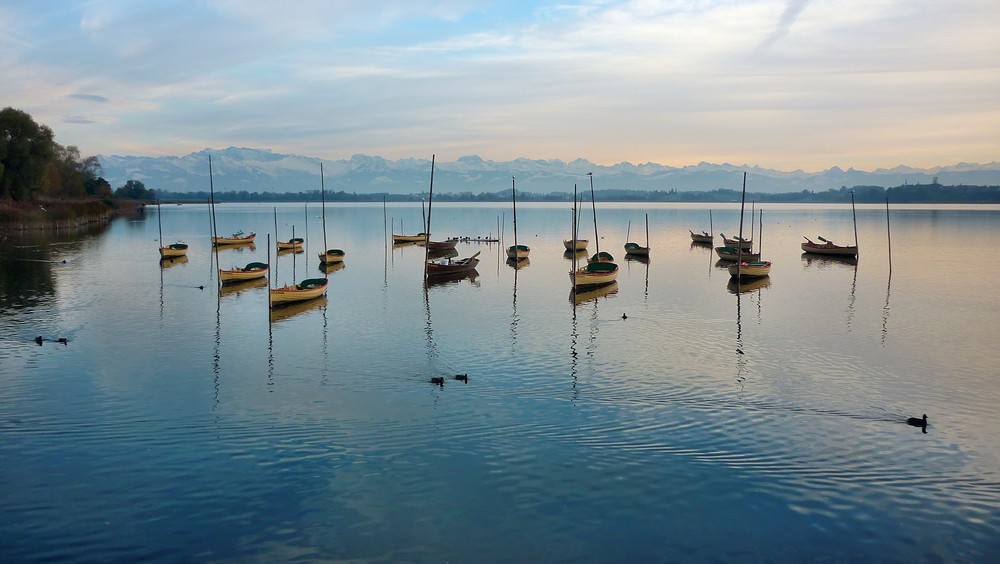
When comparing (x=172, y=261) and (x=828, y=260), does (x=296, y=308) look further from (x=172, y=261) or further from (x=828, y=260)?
(x=828, y=260)

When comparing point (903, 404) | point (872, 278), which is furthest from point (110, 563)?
point (872, 278)

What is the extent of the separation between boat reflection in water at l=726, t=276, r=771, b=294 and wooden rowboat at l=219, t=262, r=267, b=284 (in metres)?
28.4

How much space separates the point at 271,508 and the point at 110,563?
2560mm

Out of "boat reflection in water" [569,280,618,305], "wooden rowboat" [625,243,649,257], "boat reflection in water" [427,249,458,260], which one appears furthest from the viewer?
"boat reflection in water" [427,249,458,260]

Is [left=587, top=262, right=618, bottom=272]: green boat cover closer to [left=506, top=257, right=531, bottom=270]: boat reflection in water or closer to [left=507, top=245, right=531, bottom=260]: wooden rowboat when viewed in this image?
[left=506, top=257, right=531, bottom=270]: boat reflection in water

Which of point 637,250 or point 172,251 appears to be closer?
point 172,251

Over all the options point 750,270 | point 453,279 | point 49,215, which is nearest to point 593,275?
point 453,279

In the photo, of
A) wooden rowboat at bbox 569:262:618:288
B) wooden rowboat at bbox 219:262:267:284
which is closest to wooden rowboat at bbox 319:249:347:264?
wooden rowboat at bbox 219:262:267:284

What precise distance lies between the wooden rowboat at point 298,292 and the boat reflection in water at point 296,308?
0.82 feet

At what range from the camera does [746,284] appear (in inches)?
1794

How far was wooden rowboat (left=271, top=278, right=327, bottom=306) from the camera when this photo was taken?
3338 centimetres

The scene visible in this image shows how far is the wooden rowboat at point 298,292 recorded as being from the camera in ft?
109

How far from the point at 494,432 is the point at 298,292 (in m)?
20.7

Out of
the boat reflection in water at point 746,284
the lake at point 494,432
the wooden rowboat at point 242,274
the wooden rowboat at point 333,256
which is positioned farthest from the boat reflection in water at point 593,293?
the wooden rowboat at point 333,256
